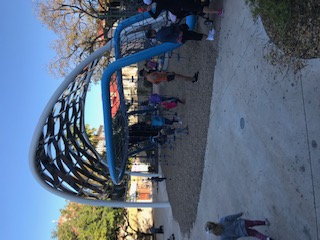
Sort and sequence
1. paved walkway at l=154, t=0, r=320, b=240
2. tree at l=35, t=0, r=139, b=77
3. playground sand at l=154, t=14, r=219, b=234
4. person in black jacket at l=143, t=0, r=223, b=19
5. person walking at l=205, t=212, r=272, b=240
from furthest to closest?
tree at l=35, t=0, r=139, b=77 < playground sand at l=154, t=14, r=219, b=234 < person in black jacket at l=143, t=0, r=223, b=19 < person walking at l=205, t=212, r=272, b=240 < paved walkway at l=154, t=0, r=320, b=240

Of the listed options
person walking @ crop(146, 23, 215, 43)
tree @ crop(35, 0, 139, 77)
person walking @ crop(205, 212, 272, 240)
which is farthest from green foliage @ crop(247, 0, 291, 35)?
tree @ crop(35, 0, 139, 77)

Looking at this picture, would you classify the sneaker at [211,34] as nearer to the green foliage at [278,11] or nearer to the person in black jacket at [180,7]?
the person in black jacket at [180,7]

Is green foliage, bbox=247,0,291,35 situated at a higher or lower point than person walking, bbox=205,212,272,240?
higher

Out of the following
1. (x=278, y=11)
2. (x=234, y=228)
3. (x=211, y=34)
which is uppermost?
(x=211, y=34)

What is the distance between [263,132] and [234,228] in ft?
6.54

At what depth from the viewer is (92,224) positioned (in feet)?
82.3

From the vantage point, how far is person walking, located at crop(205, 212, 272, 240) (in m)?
6.46

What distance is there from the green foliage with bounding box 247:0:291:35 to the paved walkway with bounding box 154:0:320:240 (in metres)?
0.50

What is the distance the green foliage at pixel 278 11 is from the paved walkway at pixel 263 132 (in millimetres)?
502

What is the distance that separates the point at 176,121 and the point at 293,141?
304 inches

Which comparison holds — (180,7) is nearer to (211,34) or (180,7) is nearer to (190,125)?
(211,34)

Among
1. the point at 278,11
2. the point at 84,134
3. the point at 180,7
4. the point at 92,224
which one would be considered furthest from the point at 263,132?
the point at 92,224

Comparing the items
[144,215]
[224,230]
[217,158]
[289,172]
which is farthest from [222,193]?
[144,215]

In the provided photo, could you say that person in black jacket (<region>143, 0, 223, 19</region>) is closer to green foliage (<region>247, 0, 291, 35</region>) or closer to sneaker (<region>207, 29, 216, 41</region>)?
sneaker (<region>207, 29, 216, 41</region>)
